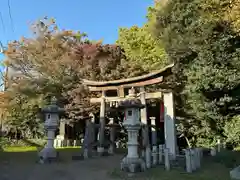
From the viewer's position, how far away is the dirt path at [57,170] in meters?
7.27

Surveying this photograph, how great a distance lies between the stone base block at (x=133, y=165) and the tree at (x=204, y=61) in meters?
6.57

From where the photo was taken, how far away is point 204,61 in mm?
13445

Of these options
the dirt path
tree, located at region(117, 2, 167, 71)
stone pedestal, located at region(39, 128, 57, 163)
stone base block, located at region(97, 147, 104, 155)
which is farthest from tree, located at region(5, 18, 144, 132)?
the dirt path

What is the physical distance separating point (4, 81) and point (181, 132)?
48.4 ft

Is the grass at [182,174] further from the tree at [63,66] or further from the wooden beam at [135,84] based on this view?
the tree at [63,66]

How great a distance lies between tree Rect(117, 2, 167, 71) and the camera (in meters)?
16.9

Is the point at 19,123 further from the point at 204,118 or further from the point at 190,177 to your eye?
the point at 190,177

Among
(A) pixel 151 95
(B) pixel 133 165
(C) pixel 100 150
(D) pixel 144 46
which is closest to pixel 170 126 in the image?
(A) pixel 151 95

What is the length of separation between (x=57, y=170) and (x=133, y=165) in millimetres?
2553

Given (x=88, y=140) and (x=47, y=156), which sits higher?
(x=88, y=140)

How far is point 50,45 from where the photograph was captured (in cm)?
2159

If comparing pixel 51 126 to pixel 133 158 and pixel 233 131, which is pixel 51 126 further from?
pixel 233 131

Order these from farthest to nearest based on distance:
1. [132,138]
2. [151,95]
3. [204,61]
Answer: [204,61] < [151,95] < [132,138]

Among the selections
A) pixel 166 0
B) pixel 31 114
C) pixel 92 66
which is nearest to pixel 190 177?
pixel 92 66
